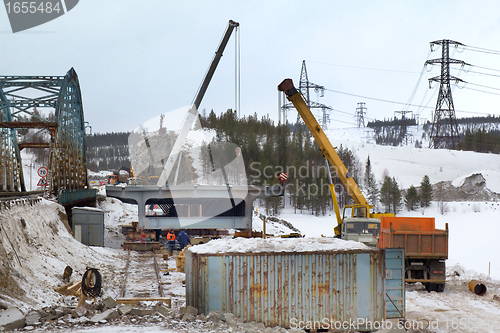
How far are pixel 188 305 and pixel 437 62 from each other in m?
68.3

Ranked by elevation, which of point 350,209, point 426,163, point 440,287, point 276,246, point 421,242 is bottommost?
point 440,287

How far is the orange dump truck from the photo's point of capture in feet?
54.6

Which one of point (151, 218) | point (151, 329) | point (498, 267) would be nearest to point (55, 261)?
point (151, 329)

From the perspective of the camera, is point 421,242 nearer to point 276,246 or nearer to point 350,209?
point 350,209

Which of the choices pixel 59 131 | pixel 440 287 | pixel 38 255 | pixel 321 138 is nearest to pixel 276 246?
pixel 440 287

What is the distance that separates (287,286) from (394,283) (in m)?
3.35

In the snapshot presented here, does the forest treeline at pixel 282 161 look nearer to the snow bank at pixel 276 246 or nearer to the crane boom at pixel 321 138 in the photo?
the crane boom at pixel 321 138

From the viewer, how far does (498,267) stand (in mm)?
27172

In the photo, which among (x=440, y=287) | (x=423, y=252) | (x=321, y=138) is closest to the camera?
(x=423, y=252)

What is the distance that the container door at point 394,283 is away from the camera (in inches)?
482

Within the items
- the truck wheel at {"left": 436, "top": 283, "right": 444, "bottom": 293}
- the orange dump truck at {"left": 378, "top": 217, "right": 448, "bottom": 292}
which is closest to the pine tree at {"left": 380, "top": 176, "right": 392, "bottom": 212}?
the orange dump truck at {"left": 378, "top": 217, "right": 448, "bottom": 292}

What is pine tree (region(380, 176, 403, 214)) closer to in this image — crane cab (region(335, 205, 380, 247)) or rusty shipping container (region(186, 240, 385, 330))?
crane cab (region(335, 205, 380, 247))

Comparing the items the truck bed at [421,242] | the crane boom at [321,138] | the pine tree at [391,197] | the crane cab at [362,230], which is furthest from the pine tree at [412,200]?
the truck bed at [421,242]

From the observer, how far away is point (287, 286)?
11531 millimetres
